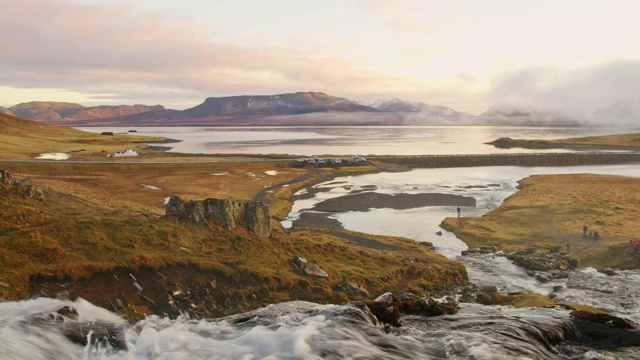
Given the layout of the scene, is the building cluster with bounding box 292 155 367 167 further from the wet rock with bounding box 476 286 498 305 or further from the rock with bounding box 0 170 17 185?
the wet rock with bounding box 476 286 498 305

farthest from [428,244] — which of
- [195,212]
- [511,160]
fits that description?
[511,160]

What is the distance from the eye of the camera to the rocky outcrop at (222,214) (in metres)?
26.9

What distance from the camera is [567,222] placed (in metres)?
44.9

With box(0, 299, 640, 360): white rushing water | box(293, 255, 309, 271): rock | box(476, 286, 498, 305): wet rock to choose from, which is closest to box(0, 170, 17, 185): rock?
box(0, 299, 640, 360): white rushing water

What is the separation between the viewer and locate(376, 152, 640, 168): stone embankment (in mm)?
107875

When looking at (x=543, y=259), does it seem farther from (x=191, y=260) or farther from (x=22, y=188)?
(x=22, y=188)

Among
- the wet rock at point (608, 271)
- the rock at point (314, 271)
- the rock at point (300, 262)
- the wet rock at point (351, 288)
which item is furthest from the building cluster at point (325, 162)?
the wet rock at point (351, 288)

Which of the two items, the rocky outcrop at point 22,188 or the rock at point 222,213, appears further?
the rocky outcrop at point 22,188

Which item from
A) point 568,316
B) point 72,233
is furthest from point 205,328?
point 568,316

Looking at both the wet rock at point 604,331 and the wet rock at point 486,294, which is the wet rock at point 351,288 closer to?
the wet rock at point 486,294

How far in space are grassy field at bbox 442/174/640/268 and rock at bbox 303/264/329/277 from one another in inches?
740

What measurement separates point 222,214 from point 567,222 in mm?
34672

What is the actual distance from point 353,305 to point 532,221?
3586cm

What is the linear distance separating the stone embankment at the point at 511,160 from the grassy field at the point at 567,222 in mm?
42242
